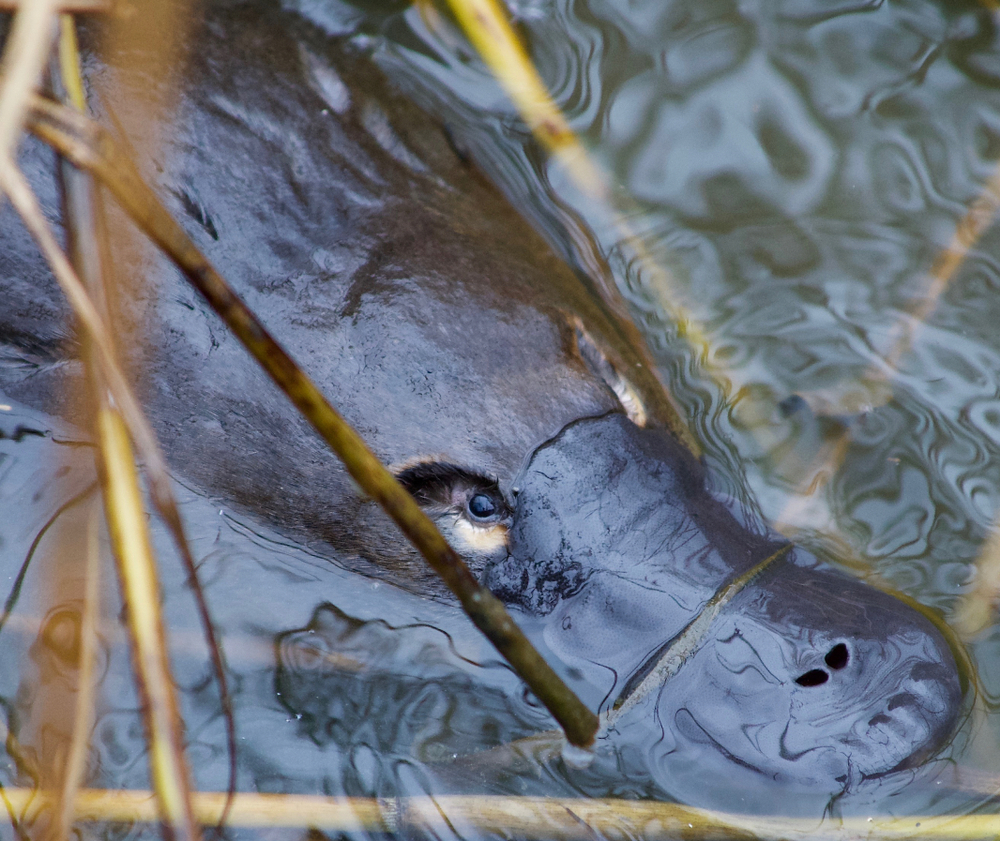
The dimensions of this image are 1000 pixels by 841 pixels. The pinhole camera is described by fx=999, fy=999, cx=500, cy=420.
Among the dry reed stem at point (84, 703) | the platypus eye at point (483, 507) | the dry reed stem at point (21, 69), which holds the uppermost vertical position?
the dry reed stem at point (21, 69)

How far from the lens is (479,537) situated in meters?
2.62

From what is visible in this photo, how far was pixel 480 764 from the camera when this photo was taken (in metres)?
2.54

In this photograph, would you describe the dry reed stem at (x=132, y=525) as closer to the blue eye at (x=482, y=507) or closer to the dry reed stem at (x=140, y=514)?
the dry reed stem at (x=140, y=514)

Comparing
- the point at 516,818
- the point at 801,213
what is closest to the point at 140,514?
the point at 516,818

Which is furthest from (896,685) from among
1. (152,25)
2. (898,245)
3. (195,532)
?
(152,25)

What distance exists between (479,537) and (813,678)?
0.89 m

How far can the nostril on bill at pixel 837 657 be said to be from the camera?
91.1 inches

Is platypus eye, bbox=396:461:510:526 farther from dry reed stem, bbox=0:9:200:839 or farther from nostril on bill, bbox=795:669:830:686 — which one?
dry reed stem, bbox=0:9:200:839

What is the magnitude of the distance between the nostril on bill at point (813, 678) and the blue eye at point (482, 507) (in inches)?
33.6

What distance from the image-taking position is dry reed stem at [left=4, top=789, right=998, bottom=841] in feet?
7.39

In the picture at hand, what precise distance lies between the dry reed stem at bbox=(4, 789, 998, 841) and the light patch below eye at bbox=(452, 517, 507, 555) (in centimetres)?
61

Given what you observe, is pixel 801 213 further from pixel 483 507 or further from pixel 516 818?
pixel 516 818

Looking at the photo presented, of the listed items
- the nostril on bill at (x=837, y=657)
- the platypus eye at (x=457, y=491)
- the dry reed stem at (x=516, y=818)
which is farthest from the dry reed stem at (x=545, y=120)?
the dry reed stem at (x=516, y=818)

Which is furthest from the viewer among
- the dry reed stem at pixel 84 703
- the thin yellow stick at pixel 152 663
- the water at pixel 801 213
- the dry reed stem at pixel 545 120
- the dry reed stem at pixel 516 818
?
the dry reed stem at pixel 545 120
